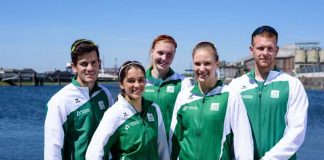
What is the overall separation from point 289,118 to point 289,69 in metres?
138

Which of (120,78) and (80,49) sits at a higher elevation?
(80,49)

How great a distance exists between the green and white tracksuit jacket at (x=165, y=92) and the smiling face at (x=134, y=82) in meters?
1.29

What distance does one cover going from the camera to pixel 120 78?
5555mm

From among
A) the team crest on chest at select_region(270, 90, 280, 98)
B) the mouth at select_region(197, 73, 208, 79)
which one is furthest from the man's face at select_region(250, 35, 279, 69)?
the mouth at select_region(197, 73, 208, 79)

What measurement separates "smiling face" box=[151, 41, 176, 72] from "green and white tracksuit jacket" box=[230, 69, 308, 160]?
4.66 ft

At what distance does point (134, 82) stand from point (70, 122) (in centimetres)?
97

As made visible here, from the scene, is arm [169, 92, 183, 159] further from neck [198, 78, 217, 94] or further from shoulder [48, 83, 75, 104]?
shoulder [48, 83, 75, 104]

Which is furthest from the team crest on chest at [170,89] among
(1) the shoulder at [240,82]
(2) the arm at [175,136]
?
(1) the shoulder at [240,82]

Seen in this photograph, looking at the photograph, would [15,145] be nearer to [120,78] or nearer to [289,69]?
[120,78]

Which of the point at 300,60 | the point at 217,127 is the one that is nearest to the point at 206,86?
the point at 217,127

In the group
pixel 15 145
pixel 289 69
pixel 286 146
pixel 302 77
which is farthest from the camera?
pixel 289 69

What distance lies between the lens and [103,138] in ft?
17.2

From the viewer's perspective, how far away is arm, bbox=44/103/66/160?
5.45 m

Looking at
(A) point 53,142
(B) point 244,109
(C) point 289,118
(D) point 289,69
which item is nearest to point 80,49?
(A) point 53,142
